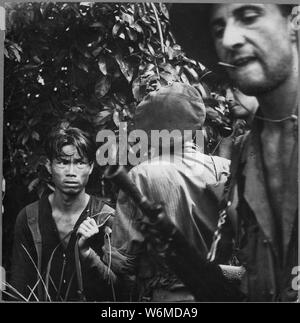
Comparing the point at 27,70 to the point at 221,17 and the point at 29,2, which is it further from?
the point at 221,17

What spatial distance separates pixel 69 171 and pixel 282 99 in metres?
1.79

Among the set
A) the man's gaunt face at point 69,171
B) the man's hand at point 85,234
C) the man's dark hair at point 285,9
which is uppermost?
the man's dark hair at point 285,9

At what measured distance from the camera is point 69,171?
4789 millimetres

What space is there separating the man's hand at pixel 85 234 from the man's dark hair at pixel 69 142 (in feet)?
1.63

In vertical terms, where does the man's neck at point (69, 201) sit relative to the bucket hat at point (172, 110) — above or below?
below

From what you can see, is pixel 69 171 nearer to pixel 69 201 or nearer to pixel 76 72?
pixel 69 201

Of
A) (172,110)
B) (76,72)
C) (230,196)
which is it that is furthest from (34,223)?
(230,196)

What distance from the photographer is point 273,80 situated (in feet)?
15.7

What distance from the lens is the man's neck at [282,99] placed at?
481cm

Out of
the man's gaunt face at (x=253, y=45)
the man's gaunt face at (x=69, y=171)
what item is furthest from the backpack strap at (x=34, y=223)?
the man's gaunt face at (x=253, y=45)

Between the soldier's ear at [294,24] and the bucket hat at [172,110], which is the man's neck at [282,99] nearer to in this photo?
the soldier's ear at [294,24]

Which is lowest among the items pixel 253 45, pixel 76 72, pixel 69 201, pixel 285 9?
pixel 69 201

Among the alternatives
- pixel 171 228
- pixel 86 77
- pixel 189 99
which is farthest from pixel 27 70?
pixel 171 228
